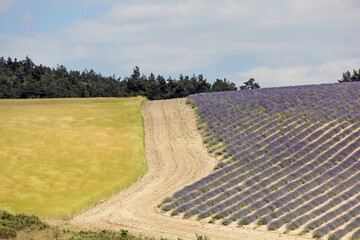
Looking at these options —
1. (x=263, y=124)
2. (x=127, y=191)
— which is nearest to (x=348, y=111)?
(x=263, y=124)

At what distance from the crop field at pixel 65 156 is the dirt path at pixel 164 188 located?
3.64 feet

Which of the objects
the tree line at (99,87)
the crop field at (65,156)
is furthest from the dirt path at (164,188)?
the tree line at (99,87)

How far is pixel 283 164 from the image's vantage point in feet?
138

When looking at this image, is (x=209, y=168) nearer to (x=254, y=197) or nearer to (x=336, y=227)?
(x=254, y=197)

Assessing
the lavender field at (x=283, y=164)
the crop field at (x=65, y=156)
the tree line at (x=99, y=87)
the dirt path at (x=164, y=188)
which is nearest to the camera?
the dirt path at (x=164, y=188)

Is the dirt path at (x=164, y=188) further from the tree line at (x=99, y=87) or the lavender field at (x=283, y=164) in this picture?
the tree line at (x=99, y=87)

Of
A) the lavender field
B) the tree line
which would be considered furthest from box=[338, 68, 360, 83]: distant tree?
the lavender field

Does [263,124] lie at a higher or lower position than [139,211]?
higher

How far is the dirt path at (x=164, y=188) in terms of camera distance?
30.9 meters

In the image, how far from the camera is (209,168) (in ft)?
142

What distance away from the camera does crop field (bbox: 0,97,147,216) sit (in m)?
36.8

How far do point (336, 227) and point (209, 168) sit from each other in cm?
1425

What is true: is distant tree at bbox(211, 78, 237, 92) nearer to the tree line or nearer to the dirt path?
the tree line

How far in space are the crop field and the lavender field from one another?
611 cm
